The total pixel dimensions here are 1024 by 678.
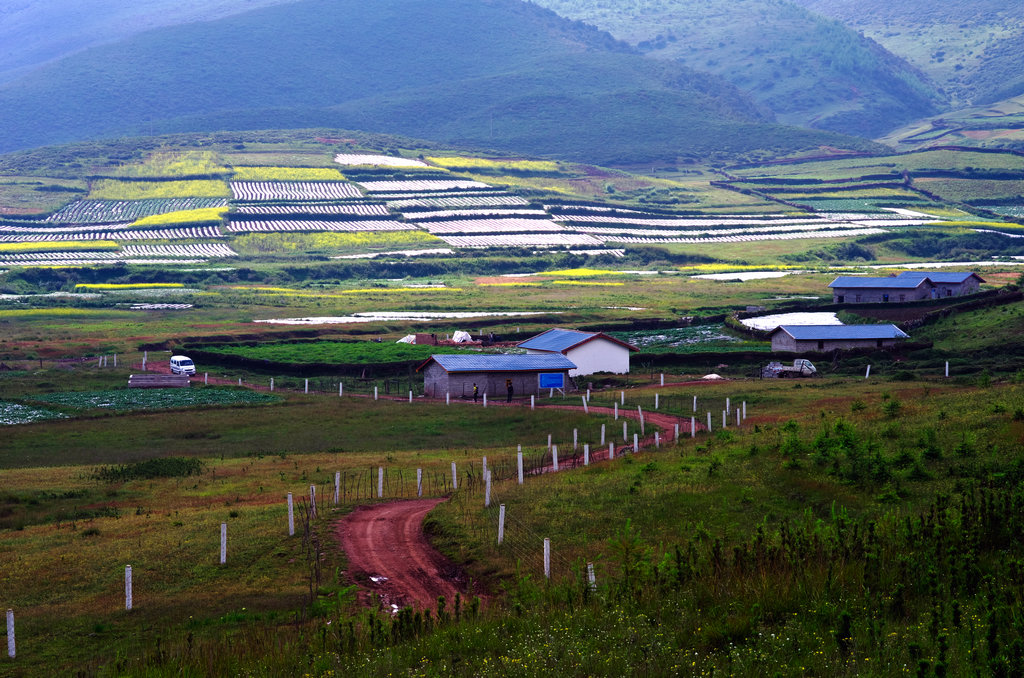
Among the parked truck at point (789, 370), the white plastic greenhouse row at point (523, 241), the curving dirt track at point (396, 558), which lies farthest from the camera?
the white plastic greenhouse row at point (523, 241)

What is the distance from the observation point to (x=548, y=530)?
780 inches

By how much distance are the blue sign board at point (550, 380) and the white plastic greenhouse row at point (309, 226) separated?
10519 cm

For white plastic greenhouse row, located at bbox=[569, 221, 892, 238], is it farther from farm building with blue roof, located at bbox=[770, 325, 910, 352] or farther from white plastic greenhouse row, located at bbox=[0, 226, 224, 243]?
farm building with blue roof, located at bbox=[770, 325, 910, 352]

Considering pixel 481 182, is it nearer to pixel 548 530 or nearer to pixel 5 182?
pixel 5 182

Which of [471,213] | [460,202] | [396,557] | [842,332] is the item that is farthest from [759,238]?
[396,557]

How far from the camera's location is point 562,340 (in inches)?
2311

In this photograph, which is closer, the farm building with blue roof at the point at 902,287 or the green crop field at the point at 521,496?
the green crop field at the point at 521,496

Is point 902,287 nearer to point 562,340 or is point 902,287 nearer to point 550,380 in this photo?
point 562,340

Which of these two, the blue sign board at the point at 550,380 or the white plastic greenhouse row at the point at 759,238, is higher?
the white plastic greenhouse row at the point at 759,238

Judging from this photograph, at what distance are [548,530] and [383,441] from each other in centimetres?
1972

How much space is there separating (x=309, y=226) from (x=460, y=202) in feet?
100

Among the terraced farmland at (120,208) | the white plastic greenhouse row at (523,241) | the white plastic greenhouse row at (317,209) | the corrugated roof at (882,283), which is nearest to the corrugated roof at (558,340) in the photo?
the corrugated roof at (882,283)

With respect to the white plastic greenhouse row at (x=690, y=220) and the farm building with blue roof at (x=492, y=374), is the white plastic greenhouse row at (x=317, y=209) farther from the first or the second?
the farm building with blue roof at (x=492, y=374)

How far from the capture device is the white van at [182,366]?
5703cm
